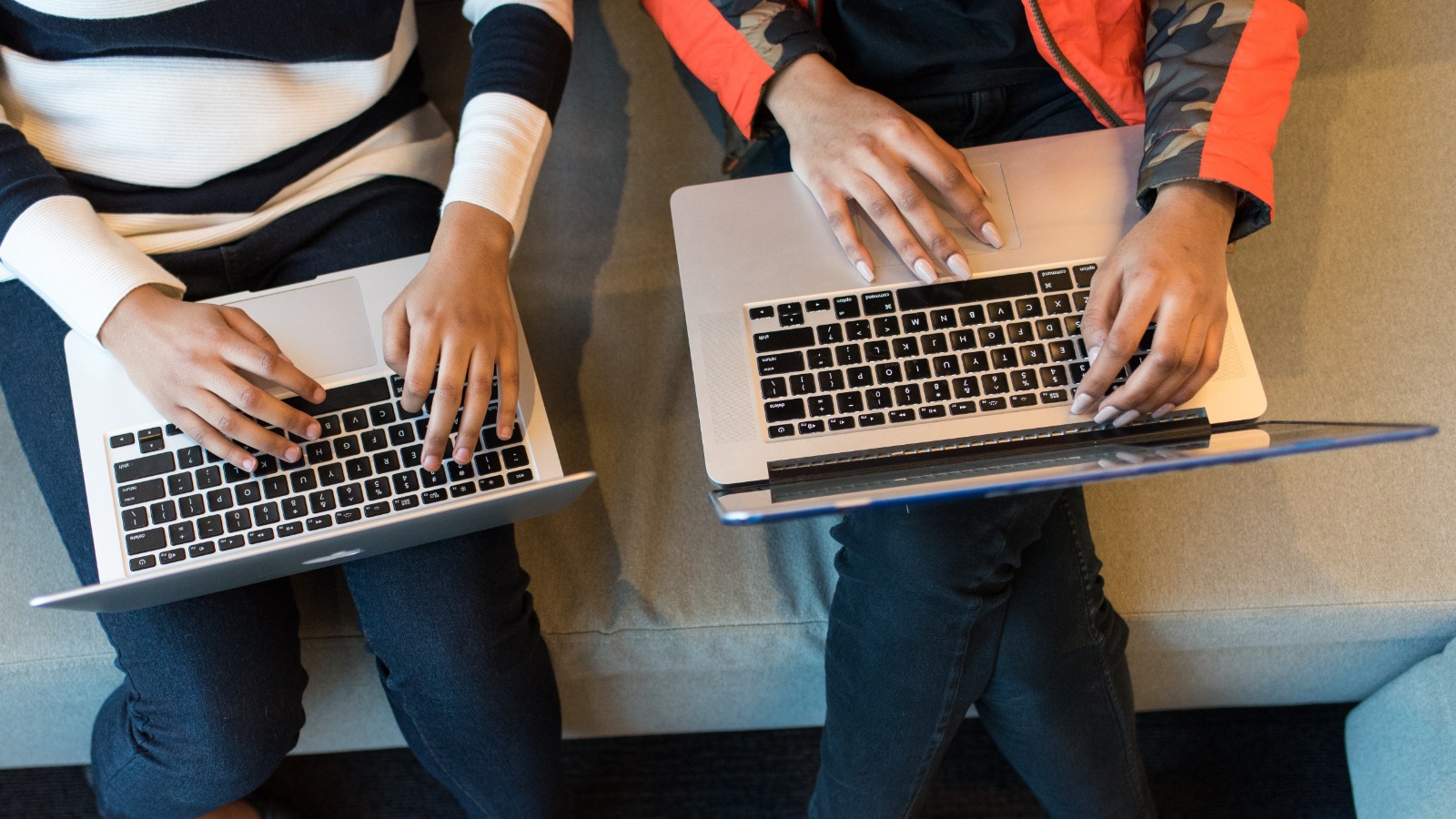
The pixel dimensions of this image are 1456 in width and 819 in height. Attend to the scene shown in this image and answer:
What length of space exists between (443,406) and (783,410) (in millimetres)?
295

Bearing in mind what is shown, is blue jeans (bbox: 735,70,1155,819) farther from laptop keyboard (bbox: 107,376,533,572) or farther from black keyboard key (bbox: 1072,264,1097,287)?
laptop keyboard (bbox: 107,376,533,572)

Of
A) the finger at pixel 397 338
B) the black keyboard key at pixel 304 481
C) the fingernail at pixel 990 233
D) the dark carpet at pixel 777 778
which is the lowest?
the dark carpet at pixel 777 778

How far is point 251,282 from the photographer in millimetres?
1037

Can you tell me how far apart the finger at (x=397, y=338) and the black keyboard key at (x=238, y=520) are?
0.18m

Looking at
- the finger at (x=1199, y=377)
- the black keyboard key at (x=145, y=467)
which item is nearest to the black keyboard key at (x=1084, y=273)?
the finger at (x=1199, y=377)

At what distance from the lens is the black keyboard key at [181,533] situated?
33.4 inches

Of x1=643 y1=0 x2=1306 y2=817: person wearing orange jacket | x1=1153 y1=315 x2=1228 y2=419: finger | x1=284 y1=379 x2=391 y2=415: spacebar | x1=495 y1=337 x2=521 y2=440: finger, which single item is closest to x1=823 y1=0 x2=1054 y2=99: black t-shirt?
x1=643 y1=0 x2=1306 y2=817: person wearing orange jacket

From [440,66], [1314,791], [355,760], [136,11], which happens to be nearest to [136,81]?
[136,11]

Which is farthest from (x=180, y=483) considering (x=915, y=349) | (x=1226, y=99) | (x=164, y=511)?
(x=1226, y=99)

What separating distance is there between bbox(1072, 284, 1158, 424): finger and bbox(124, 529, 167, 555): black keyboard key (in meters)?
0.79

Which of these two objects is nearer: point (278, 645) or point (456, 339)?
point (456, 339)

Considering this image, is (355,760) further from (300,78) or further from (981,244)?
(981,244)

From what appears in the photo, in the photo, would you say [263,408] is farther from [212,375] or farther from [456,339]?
[456,339]

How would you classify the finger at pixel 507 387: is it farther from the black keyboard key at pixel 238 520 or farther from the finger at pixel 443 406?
the black keyboard key at pixel 238 520
